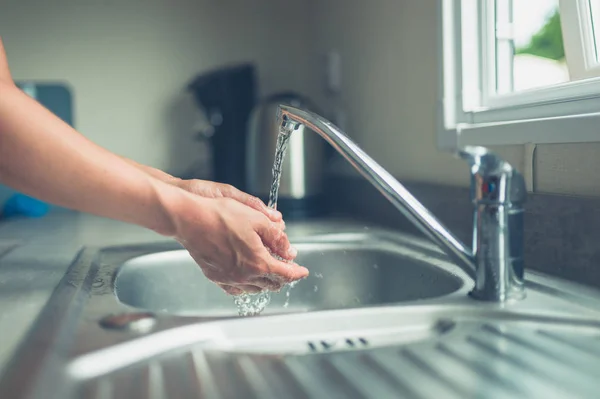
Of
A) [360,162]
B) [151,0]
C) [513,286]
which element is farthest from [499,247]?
[151,0]

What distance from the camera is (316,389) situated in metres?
0.45

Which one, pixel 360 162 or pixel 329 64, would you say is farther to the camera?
pixel 329 64

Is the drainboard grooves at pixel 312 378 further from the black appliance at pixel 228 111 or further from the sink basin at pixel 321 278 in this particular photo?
the black appliance at pixel 228 111

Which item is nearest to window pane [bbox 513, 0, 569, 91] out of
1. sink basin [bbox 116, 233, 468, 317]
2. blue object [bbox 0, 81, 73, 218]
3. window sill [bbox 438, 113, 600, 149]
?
window sill [bbox 438, 113, 600, 149]

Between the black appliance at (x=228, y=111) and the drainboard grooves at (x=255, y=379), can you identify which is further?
the black appliance at (x=228, y=111)

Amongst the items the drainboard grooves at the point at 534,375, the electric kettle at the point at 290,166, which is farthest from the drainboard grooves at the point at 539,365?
the electric kettle at the point at 290,166

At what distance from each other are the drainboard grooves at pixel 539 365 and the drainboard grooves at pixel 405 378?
3.3 inches

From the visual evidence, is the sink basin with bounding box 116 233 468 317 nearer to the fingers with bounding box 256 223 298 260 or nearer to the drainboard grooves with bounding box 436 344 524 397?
the fingers with bounding box 256 223 298 260

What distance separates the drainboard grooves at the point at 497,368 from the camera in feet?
1.46

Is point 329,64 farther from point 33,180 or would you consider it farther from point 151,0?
point 33,180

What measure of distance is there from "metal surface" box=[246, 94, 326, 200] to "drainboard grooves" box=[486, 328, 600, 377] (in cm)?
86

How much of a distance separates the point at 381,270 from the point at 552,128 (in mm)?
381

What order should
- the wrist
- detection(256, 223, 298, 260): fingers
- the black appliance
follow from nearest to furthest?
the wrist
detection(256, 223, 298, 260): fingers
the black appliance

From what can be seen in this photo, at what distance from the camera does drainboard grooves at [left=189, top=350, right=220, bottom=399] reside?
1.47 feet
